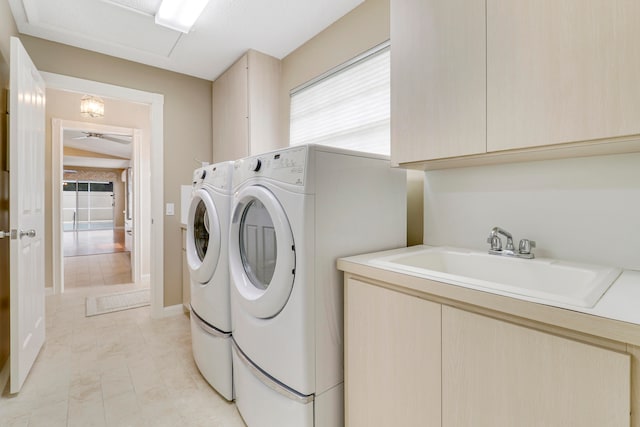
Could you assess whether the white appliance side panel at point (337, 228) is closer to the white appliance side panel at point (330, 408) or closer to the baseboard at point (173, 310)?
the white appliance side panel at point (330, 408)

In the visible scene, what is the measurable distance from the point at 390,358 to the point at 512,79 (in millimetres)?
1035

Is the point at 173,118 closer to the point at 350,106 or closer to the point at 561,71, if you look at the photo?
the point at 350,106

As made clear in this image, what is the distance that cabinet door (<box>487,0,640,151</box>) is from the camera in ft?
2.65

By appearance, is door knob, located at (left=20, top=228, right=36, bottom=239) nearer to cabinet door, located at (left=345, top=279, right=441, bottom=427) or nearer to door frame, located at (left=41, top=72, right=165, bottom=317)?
door frame, located at (left=41, top=72, right=165, bottom=317)

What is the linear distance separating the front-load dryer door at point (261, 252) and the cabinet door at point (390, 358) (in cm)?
28

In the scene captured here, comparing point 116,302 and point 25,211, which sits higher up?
point 25,211

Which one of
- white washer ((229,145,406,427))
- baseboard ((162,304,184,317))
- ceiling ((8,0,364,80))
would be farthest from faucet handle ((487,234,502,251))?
baseboard ((162,304,184,317))

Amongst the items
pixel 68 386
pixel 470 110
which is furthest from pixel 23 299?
pixel 470 110

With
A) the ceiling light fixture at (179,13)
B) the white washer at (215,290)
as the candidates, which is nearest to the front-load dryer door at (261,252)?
the white washer at (215,290)

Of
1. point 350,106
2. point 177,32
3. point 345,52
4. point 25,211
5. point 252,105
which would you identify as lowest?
point 25,211

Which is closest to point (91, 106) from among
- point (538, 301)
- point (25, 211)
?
point (25, 211)

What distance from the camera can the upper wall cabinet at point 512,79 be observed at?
83 centimetres

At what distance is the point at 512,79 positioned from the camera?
1009mm

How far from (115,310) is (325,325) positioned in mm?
2894
